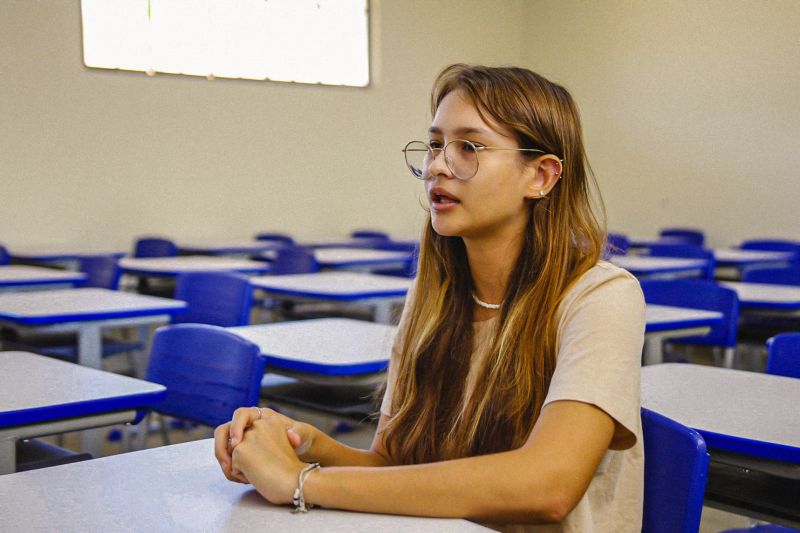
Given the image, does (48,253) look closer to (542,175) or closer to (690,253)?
(690,253)

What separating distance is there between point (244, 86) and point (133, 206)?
1507 millimetres

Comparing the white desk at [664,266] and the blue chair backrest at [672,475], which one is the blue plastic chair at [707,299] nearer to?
the white desk at [664,266]

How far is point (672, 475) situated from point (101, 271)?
3.98 metres

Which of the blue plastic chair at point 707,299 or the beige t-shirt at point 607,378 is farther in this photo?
the blue plastic chair at point 707,299

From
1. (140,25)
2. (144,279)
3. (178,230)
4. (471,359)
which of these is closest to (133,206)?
(178,230)

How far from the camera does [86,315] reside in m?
3.13

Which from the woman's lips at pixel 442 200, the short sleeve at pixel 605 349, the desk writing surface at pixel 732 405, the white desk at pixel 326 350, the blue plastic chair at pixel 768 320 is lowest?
the blue plastic chair at pixel 768 320

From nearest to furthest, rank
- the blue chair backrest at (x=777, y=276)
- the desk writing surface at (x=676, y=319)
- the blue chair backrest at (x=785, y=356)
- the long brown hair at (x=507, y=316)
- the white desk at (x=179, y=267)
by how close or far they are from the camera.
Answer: the long brown hair at (x=507, y=316) → the blue chair backrest at (x=785, y=356) → the desk writing surface at (x=676, y=319) → the blue chair backrest at (x=777, y=276) → the white desk at (x=179, y=267)

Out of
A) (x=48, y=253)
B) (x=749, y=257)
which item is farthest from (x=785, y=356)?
(x=48, y=253)

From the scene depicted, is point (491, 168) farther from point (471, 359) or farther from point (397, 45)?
point (397, 45)

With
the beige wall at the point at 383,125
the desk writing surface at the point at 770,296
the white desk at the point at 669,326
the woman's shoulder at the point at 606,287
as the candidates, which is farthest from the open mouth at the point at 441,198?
the beige wall at the point at 383,125

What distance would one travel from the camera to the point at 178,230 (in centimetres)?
796

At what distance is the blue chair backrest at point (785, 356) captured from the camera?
228 cm

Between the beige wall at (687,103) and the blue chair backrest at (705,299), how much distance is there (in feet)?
16.6
